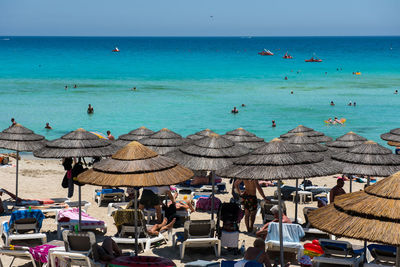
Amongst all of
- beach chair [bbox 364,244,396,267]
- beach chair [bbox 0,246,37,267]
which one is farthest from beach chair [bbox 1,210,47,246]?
beach chair [bbox 364,244,396,267]

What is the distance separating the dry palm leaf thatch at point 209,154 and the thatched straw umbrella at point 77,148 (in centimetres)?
141

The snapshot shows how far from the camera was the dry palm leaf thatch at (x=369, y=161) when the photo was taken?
9.95 m

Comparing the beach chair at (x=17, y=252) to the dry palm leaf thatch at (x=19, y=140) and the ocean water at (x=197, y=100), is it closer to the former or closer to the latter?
the dry palm leaf thatch at (x=19, y=140)

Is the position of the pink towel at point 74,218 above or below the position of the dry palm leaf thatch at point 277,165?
below

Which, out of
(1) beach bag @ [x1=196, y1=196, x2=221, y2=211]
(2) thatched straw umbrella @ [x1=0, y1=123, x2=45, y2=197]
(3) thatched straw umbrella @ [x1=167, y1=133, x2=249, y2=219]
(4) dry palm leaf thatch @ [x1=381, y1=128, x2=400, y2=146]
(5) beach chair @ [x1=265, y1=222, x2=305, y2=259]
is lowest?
(5) beach chair @ [x1=265, y1=222, x2=305, y2=259]

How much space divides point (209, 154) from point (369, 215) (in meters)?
5.53

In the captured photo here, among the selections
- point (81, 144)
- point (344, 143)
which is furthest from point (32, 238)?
point (344, 143)

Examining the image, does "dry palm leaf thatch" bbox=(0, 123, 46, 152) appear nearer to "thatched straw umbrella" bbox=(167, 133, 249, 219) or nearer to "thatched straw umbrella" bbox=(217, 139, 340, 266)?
"thatched straw umbrella" bbox=(167, 133, 249, 219)

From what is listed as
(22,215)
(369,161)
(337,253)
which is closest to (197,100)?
(369,161)

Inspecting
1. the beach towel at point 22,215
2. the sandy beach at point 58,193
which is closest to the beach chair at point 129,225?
the sandy beach at point 58,193

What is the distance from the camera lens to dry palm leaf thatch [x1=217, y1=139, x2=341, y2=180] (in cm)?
775

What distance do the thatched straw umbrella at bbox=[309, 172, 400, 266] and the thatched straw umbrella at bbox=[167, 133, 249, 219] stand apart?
185 inches

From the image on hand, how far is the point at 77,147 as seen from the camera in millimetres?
10211

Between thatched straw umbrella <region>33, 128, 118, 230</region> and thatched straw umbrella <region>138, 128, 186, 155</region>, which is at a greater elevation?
thatched straw umbrella <region>138, 128, 186, 155</region>
